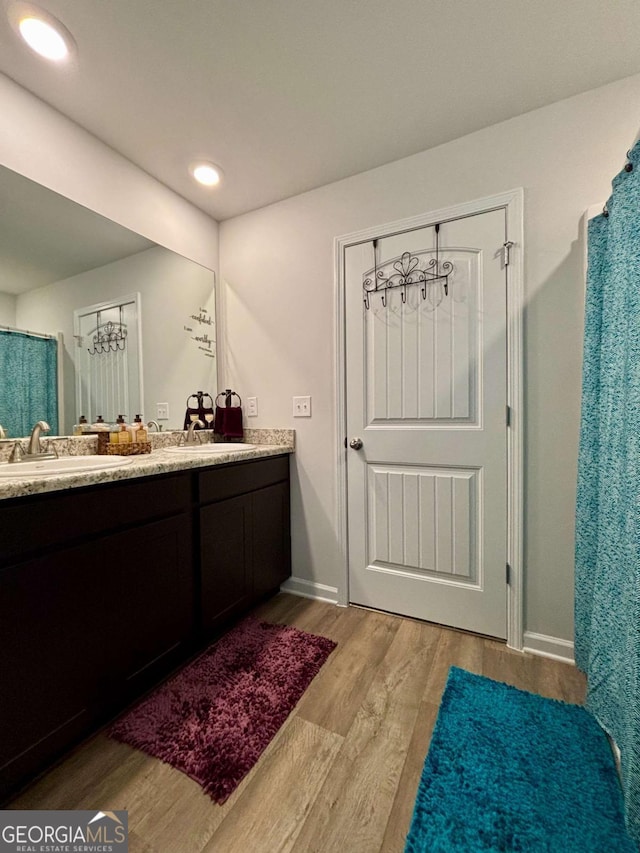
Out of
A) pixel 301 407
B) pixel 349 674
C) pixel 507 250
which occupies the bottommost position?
pixel 349 674

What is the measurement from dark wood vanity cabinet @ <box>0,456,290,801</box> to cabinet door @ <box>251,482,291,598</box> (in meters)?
0.15

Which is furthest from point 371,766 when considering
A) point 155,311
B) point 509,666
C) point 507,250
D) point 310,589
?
point 155,311

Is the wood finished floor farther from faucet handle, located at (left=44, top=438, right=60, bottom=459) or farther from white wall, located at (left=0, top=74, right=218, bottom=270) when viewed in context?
white wall, located at (left=0, top=74, right=218, bottom=270)

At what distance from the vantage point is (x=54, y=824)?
88 cm

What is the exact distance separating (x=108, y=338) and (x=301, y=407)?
1065 millimetres

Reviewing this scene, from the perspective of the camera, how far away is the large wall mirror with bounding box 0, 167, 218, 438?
1.44 m

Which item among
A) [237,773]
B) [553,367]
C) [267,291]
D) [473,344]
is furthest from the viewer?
[267,291]

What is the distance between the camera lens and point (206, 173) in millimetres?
1876

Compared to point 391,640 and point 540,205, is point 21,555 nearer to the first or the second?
point 391,640

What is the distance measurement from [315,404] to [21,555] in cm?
142

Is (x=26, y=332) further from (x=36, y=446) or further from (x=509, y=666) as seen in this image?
(x=509, y=666)

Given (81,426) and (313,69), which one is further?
(81,426)

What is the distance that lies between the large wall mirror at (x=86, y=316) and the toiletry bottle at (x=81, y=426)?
0.02 metres

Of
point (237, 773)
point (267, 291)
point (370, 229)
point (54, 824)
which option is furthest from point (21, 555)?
point (370, 229)
